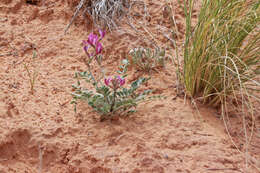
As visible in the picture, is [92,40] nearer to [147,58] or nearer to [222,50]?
[147,58]

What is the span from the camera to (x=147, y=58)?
6.92 ft

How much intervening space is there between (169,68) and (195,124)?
0.61 meters

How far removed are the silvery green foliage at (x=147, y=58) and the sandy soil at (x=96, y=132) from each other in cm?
7

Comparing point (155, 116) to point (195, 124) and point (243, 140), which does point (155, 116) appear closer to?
point (195, 124)

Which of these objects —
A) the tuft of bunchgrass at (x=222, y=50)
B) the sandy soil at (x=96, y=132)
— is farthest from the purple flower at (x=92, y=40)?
the tuft of bunchgrass at (x=222, y=50)

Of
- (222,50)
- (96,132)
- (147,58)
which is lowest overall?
(96,132)

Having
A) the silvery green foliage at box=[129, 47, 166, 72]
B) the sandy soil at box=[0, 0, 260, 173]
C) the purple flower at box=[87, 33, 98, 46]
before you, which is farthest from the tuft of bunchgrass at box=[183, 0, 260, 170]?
the purple flower at box=[87, 33, 98, 46]

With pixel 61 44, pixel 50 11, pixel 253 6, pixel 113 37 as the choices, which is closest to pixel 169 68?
pixel 113 37

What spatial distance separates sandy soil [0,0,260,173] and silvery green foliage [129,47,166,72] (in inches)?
2.9

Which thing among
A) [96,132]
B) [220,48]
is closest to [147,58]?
[220,48]

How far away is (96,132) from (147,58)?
0.73 metres

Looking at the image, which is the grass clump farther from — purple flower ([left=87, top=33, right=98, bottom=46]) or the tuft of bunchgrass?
purple flower ([left=87, top=33, right=98, bottom=46])

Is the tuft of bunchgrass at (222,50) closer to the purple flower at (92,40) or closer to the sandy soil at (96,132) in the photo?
the sandy soil at (96,132)

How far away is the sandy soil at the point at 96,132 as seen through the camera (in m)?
1.48
